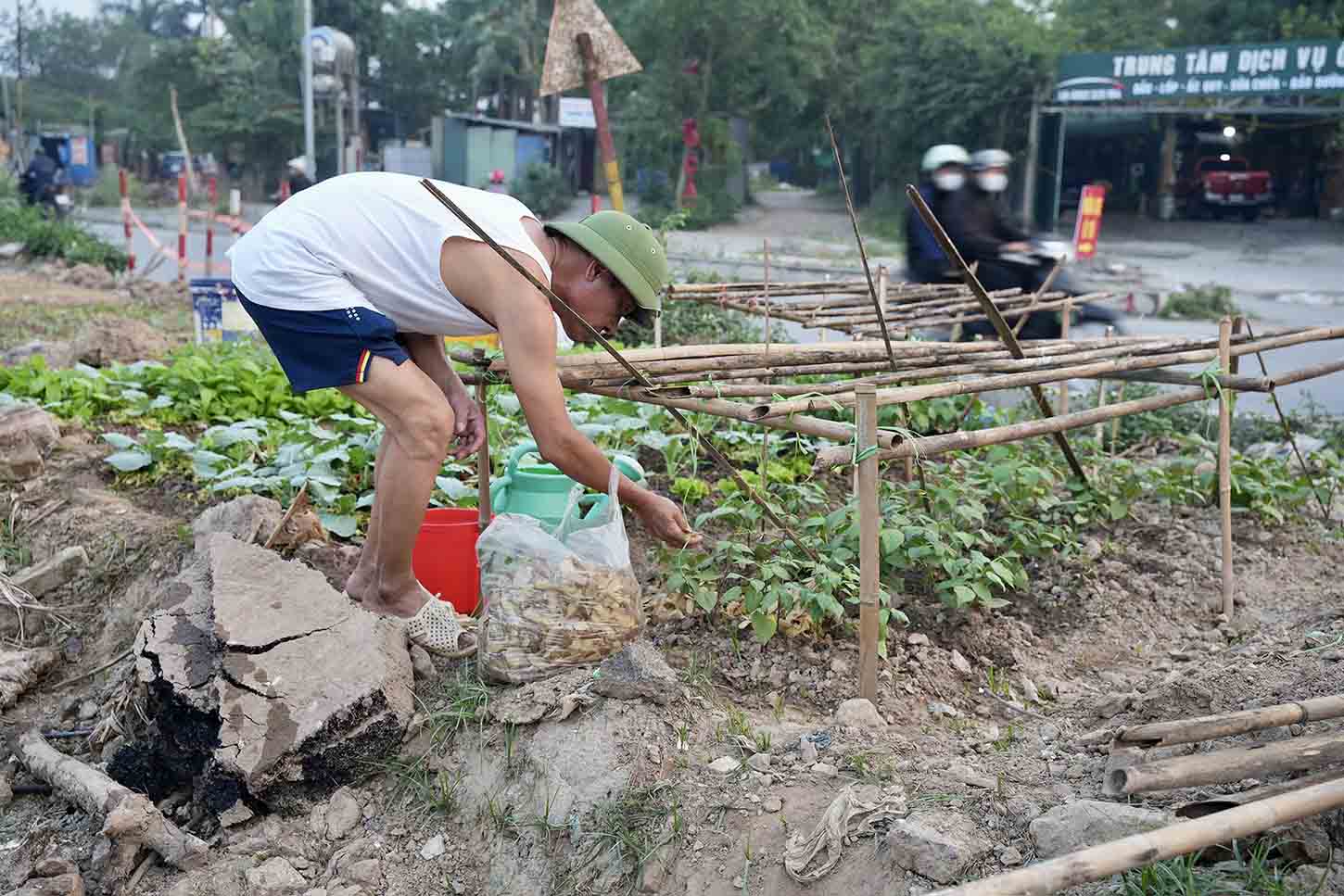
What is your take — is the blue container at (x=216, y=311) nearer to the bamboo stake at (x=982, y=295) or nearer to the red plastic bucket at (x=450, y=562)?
the red plastic bucket at (x=450, y=562)

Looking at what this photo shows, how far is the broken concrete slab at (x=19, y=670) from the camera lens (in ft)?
11.0

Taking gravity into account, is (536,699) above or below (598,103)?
below

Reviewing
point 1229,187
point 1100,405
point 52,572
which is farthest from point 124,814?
Result: point 1229,187

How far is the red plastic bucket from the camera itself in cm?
343

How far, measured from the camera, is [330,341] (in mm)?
2889

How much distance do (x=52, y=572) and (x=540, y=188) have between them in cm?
2519

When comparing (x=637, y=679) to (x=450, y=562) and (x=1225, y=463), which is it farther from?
(x=1225, y=463)

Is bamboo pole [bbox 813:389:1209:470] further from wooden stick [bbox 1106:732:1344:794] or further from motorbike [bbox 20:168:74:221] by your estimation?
motorbike [bbox 20:168:74:221]

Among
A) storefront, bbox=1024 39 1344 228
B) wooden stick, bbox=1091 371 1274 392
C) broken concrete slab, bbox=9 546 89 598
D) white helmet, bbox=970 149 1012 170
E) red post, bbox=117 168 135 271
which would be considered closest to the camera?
wooden stick, bbox=1091 371 1274 392

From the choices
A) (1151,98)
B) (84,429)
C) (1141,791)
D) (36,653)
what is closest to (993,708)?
(1141,791)

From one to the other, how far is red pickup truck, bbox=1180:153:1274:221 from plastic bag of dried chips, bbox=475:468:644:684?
2244 cm

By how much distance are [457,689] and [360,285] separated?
1009 mm

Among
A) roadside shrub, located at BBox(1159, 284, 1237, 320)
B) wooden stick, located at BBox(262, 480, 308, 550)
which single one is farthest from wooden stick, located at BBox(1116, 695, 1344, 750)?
roadside shrub, located at BBox(1159, 284, 1237, 320)

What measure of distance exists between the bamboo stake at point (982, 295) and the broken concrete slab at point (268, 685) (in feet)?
5.39
